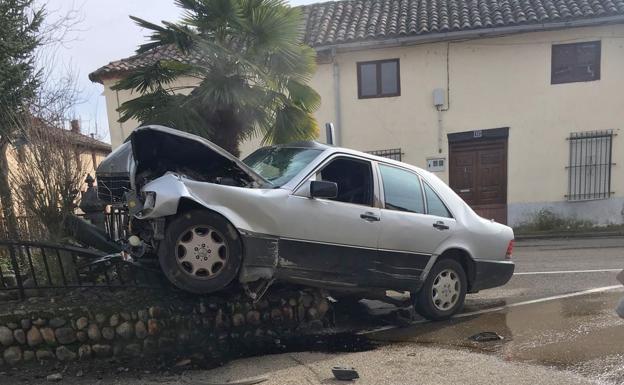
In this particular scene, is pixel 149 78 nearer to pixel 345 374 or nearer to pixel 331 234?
pixel 331 234

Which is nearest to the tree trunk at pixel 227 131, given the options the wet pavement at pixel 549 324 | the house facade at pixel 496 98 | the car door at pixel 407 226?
the car door at pixel 407 226

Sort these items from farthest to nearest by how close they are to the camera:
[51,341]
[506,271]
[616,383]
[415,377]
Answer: [506,271] → [51,341] → [415,377] → [616,383]

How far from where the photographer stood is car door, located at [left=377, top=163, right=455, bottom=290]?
4.62 meters

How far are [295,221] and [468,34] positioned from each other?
10998 mm

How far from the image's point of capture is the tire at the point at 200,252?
371cm

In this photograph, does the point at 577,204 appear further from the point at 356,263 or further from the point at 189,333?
the point at 189,333

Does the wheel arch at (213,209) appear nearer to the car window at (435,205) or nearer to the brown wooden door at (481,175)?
the car window at (435,205)

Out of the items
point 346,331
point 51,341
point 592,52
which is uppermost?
point 592,52

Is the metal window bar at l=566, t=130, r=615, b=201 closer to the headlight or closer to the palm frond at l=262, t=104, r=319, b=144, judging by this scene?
the palm frond at l=262, t=104, r=319, b=144

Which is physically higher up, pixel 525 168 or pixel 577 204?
Answer: pixel 525 168

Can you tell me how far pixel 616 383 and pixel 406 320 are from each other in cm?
213

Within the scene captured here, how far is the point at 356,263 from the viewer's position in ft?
14.4

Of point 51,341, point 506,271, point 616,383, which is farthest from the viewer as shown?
point 506,271

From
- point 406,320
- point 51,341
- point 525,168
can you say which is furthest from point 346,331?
point 525,168
